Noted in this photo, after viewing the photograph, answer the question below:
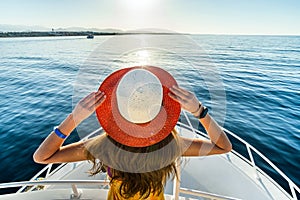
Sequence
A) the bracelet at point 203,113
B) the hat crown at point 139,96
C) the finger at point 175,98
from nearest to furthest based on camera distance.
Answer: the hat crown at point 139,96 < the finger at point 175,98 < the bracelet at point 203,113

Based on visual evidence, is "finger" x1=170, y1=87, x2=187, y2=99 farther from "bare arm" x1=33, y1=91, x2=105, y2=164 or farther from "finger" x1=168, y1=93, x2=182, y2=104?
"bare arm" x1=33, y1=91, x2=105, y2=164

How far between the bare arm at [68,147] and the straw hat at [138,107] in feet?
0.26

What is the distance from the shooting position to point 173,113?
0.74 m

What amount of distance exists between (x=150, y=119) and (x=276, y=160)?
5.32 m

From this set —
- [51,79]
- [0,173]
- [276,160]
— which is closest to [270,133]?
[276,160]

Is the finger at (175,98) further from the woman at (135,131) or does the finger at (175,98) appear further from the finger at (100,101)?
the finger at (100,101)

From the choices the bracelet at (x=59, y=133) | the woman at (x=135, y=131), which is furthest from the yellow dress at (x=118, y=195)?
the bracelet at (x=59, y=133)

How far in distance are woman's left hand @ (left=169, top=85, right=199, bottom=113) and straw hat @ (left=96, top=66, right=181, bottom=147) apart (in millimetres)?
21

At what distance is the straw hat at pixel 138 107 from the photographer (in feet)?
2.13

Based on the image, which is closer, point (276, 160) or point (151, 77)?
point (151, 77)

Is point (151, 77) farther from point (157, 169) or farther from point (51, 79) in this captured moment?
point (51, 79)

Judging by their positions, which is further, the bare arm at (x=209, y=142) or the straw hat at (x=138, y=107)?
the bare arm at (x=209, y=142)

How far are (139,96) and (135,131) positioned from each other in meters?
0.16

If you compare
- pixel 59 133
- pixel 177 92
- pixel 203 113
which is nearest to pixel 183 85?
pixel 203 113
